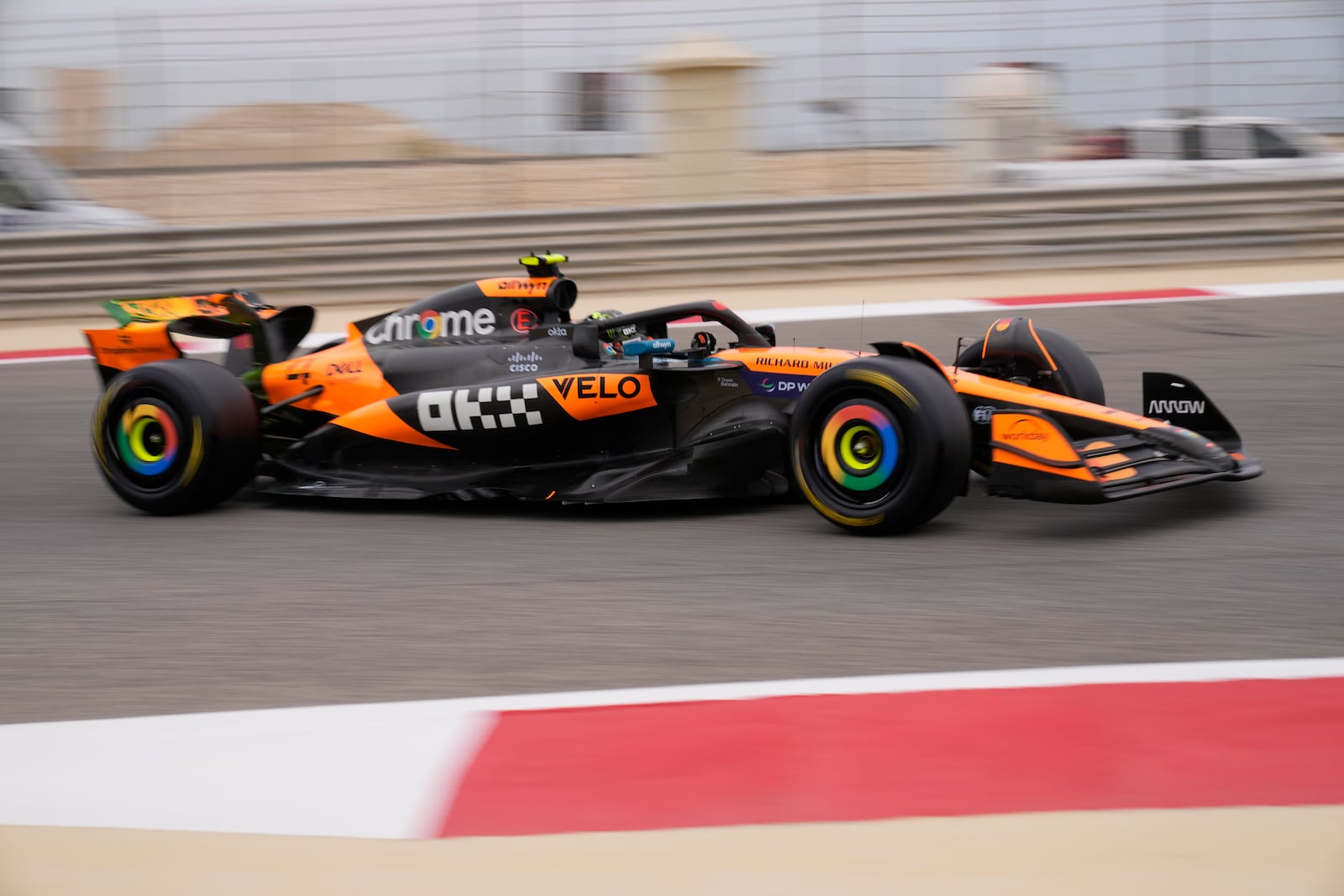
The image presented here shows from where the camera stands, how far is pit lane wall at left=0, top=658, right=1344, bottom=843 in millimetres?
3102

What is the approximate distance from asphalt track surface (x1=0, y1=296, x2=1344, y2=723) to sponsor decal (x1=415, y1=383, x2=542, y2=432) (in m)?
0.39

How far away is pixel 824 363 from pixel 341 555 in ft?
6.36

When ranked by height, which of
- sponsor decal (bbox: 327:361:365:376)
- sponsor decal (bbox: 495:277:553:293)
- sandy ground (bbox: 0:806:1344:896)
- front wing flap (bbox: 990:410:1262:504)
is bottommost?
sandy ground (bbox: 0:806:1344:896)

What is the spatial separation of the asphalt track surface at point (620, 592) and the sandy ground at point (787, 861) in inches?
36.0

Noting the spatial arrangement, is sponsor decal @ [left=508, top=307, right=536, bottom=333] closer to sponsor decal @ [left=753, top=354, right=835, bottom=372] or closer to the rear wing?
the rear wing

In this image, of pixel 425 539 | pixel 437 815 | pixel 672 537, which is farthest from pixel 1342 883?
pixel 425 539

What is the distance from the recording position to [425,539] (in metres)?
5.55

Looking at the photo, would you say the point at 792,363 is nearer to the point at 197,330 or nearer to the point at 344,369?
the point at 344,369

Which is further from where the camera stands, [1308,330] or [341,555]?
[1308,330]

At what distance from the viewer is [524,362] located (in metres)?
5.96

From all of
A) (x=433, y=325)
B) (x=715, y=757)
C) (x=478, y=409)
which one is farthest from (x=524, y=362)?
(x=715, y=757)

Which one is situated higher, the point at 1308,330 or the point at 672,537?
the point at 1308,330

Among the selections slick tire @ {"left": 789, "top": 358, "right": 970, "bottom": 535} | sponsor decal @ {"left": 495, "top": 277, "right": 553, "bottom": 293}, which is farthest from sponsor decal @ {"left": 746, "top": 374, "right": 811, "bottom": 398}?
sponsor decal @ {"left": 495, "top": 277, "right": 553, "bottom": 293}

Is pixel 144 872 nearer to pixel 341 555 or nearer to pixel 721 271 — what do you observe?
pixel 341 555
